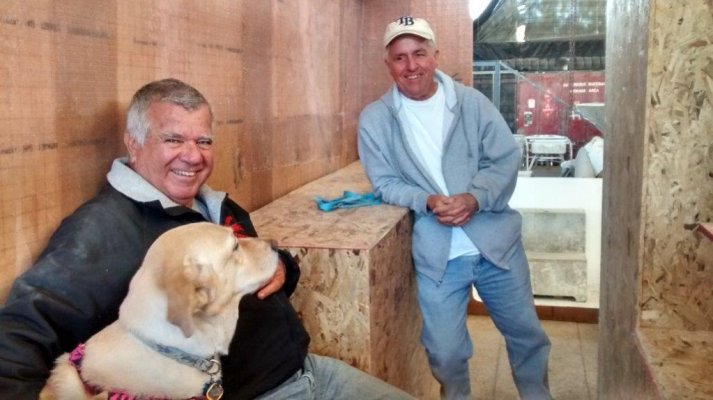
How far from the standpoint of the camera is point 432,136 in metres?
2.91

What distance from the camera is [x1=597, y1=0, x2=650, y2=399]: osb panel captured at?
82.4 inches

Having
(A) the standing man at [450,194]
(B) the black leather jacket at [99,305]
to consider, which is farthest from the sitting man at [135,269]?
(A) the standing man at [450,194]

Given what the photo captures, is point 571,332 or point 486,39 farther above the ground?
point 486,39

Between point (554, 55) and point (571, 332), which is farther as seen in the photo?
point (554, 55)

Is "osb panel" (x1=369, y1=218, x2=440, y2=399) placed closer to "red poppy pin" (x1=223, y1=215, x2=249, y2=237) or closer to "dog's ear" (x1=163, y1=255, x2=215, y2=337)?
"red poppy pin" (x1=223, y1=215, x2=249, y2=237)

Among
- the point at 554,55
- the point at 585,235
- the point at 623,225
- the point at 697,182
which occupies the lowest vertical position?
the point at 585,235

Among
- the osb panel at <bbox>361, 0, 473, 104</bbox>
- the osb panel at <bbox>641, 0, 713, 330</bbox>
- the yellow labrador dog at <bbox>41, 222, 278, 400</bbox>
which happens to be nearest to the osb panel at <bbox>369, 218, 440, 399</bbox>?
the yellow labrador dog at <bbox>41, 222, 278, 400</bbox>

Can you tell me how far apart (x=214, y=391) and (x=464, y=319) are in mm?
1616

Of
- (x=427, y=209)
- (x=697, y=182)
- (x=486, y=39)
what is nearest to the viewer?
(x=697, y=182)

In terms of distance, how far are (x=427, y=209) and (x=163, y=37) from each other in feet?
4.21

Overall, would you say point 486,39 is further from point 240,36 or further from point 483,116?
point 240,36

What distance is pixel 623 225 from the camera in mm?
2410

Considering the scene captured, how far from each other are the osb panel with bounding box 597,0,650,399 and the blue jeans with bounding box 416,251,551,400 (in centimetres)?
31

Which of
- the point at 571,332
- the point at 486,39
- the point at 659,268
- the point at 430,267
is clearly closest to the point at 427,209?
the point at 430,267
